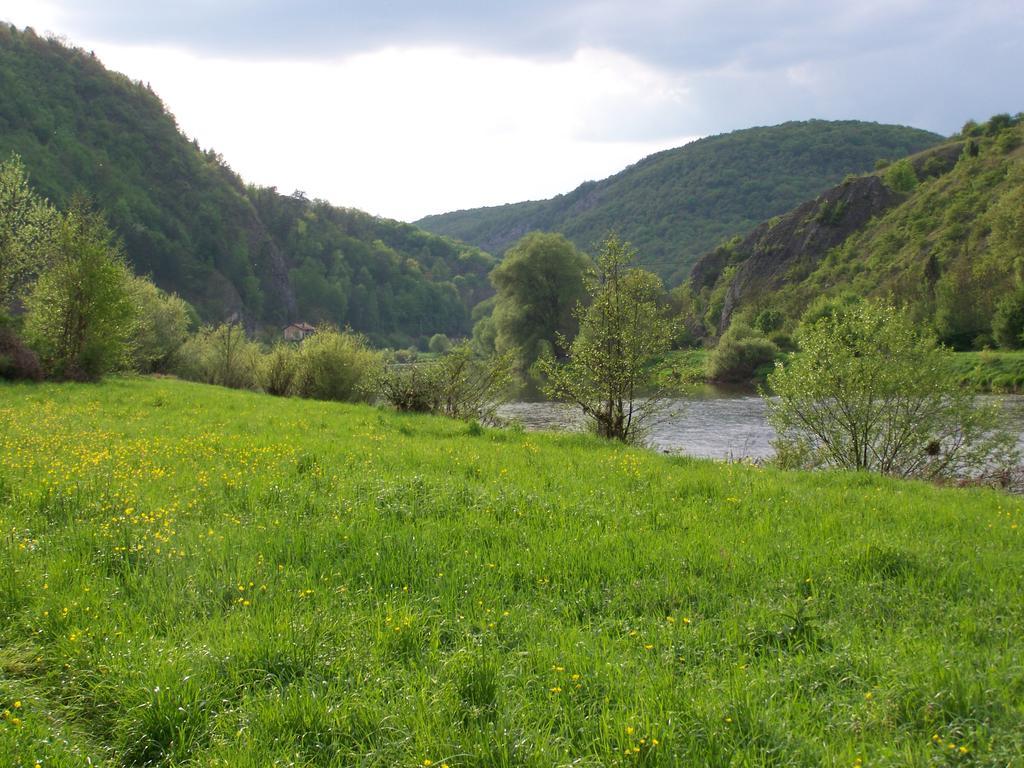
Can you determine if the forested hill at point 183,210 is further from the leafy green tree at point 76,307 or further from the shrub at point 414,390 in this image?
the shrub at point 414,390

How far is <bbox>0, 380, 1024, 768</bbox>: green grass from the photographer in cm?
338

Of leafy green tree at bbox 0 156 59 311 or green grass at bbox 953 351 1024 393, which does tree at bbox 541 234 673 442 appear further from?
green grass at bbox 953 351 1024 393

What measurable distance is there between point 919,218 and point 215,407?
293 feet

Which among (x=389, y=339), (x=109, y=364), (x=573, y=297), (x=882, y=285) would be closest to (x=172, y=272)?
(x=389, y=339)

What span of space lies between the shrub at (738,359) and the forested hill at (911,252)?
35.9ft

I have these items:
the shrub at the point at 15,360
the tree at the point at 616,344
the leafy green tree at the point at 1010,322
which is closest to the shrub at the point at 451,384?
the tree at the point at 616,344

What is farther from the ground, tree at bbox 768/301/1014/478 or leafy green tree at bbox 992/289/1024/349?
leafy green tree at bbox 992/289/1024/349

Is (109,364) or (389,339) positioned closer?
(109,364)

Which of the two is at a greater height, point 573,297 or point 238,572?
point 573,297

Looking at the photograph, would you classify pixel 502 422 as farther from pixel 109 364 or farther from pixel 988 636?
pixel 988 636

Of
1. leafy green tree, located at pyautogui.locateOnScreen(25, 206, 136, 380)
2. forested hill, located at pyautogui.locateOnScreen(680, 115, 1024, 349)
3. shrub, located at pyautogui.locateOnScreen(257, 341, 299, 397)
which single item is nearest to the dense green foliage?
leafy green tree, located at pyautogui.locateOnScreen(25, 206, 136, 380)

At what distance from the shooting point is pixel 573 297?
6569cm

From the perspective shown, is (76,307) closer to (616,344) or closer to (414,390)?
(414,390)

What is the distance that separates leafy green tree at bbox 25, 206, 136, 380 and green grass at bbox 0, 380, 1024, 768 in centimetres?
2156
